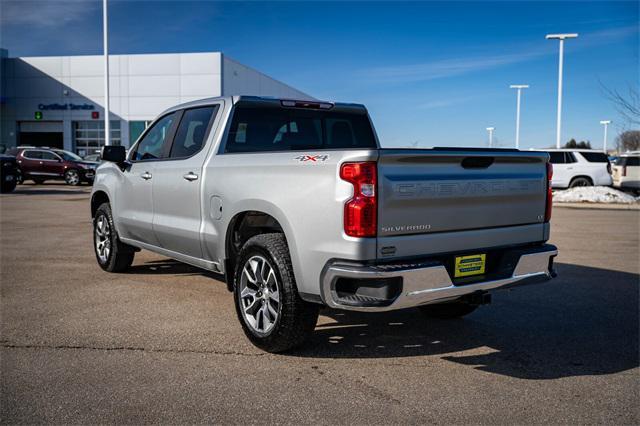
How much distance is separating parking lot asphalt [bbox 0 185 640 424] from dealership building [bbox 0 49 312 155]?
4030 centimetres

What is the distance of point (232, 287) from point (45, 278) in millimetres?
3272

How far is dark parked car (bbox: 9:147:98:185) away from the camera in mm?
27047

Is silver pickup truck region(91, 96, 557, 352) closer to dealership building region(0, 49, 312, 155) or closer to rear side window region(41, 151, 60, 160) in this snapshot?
rear side window region(41, 151, 60, 160)

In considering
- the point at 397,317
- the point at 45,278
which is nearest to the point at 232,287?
the point at 397,317

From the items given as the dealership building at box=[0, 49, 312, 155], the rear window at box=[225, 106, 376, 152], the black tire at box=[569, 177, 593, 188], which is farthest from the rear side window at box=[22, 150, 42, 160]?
the rear window at box=[225, 106, 376, 152]

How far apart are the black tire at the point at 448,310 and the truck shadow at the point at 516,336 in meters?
0.09

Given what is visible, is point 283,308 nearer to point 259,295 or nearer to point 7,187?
point 259,295

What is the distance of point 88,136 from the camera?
4816 centimetres

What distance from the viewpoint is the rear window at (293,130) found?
5459 mm

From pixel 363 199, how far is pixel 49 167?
2650 centimetres

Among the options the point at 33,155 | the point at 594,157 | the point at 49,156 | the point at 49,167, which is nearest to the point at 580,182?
the point at 594,157

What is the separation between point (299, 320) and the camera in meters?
4.27

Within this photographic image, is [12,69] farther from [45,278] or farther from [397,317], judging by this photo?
[397,317]

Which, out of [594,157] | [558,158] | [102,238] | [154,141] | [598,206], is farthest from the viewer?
[558,158]
